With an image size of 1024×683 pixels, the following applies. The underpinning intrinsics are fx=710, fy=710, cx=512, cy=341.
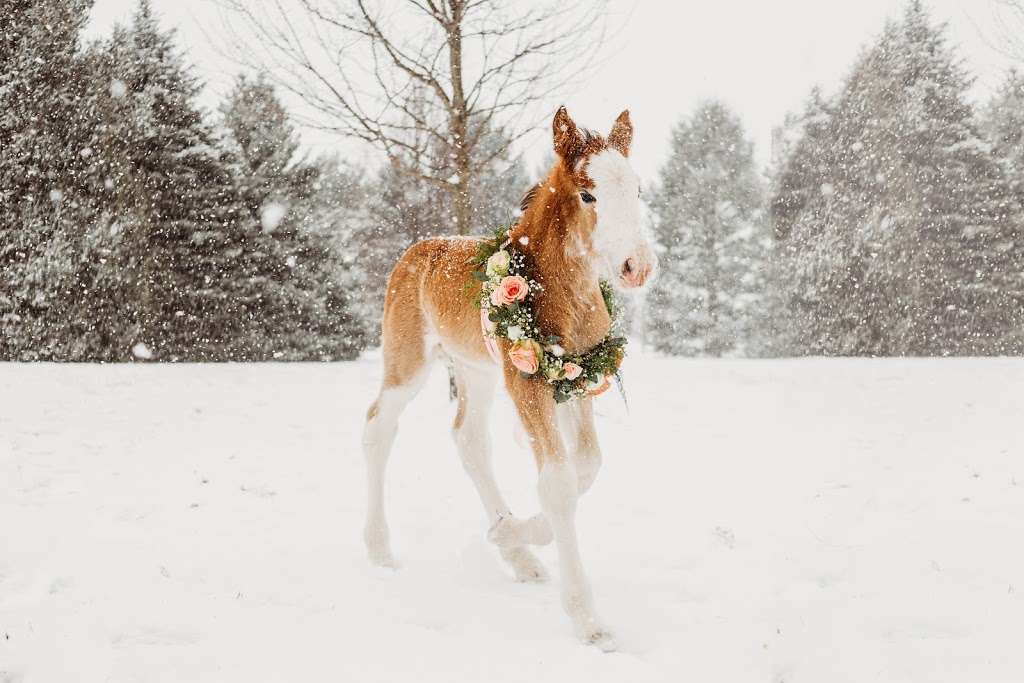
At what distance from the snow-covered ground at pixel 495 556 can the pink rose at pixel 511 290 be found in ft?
4.78

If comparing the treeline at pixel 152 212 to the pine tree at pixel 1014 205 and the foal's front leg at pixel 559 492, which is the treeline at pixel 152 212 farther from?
the pine tree at pixel 1014 205

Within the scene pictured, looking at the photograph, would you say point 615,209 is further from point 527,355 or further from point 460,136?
point 460,136

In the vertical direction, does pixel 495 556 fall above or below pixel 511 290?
below

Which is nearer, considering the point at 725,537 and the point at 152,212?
the point at 725,537

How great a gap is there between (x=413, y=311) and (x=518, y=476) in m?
2.50

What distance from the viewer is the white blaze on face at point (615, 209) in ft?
9.55

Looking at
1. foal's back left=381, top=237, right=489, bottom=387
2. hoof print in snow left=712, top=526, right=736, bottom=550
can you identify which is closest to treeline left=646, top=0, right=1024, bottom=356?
hoof print in snow left=712, top=526, right=736, bottom=550

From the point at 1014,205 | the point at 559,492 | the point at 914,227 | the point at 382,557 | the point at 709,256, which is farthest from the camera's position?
the point at 709,256

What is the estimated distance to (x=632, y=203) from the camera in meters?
2.96

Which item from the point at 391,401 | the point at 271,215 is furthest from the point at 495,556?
the point at 271,215

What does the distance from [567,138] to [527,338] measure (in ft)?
2.98

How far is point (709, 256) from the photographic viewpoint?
90.7 ft

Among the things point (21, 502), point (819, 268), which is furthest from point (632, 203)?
point (819, 268)

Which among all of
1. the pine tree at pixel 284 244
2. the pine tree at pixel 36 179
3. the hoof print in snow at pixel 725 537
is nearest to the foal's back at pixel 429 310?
the hoof print in snow at pixel 725 537
